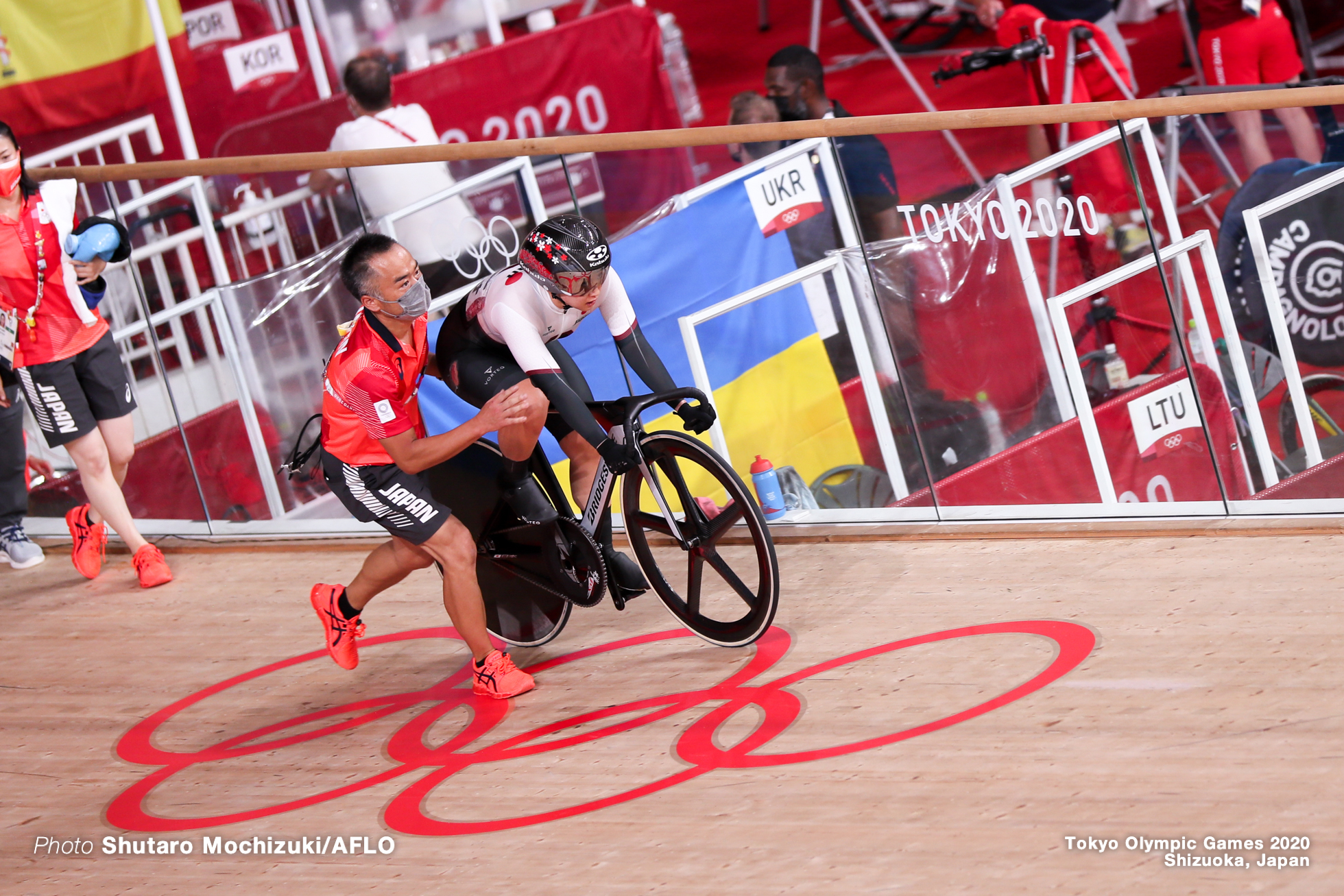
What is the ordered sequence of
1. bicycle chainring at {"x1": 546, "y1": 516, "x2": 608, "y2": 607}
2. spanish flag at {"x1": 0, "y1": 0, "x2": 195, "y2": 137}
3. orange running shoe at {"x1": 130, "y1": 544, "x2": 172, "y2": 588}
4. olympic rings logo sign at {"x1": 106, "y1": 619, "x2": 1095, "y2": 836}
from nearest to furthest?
olympic rings logo sign at {"x1": 106, "y1": 619, "x2": 1095, "y2": 836}, bicycle chainring at {"x1": 546, "y1": 516, "x2": 608, "y2": 607}, orange running shoe at {"x1": 130, "y1": 544, "x2": 172, "y2": 588}, spanish flag at {"x1": 0, "y1": 0, "x2": 195, "y2": 137}

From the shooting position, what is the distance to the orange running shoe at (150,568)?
4879 mm

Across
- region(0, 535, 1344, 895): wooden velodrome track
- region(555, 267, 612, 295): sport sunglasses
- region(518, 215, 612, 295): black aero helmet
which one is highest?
region(518, 215, 612, 295): black aero helmet

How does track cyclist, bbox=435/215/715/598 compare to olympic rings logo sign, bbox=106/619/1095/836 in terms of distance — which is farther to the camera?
track cyclist, bbox=435/215/715/598

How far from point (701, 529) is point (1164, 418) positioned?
1740 mm

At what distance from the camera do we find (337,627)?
3736 mm

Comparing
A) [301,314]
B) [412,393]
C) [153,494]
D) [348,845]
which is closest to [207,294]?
[301,314]

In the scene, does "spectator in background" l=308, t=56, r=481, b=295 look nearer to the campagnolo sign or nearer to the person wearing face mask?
the person wearing face mask

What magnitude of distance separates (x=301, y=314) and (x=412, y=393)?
2.12m

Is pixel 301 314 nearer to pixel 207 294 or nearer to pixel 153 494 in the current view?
pixel 207 294

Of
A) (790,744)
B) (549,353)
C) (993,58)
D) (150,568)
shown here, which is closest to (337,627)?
(549,353)

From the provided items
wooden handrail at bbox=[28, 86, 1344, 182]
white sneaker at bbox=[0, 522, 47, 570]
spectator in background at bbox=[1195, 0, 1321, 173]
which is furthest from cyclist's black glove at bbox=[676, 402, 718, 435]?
spectator in background at bbox=[1195, 0, 1321, 173]

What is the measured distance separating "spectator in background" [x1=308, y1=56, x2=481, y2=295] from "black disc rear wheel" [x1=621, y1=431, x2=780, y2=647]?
4.63ft

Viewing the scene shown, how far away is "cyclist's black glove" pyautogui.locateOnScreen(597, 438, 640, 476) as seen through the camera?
3.30 metres

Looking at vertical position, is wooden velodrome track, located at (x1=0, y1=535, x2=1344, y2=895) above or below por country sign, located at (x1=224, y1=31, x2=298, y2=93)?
below
